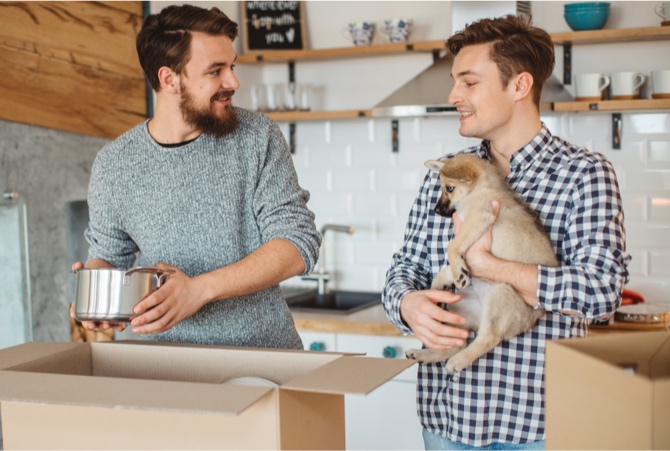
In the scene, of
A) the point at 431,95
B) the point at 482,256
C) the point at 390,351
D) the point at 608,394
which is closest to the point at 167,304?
the point at 482,256

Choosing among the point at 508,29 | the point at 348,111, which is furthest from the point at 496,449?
the point at 348,111

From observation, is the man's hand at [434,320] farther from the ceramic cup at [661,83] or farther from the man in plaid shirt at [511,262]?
the ceramic cup at [661,83]


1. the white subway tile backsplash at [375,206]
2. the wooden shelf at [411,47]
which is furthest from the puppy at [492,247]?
the white subway tile backsplash at [375,206]

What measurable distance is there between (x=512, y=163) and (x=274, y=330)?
721 mm

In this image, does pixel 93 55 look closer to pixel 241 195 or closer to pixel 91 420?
pixel 241 195

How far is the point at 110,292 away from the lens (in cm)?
151

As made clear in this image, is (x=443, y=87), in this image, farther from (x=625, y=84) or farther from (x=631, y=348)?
(x=631, y=348)

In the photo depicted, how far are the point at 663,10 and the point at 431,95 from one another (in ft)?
3.39

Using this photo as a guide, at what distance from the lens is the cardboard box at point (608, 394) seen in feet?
2.69

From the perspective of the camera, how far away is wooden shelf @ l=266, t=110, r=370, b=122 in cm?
371

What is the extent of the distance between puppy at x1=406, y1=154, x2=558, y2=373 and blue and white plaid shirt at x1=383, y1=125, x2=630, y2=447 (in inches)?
1.8

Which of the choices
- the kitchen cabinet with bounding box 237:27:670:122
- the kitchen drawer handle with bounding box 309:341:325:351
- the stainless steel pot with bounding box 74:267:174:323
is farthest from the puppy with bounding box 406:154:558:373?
the kitchen cabinet with bounding box 237:27:670:122

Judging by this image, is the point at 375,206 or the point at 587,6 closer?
the point at 587,6

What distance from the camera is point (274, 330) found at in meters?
1.98
